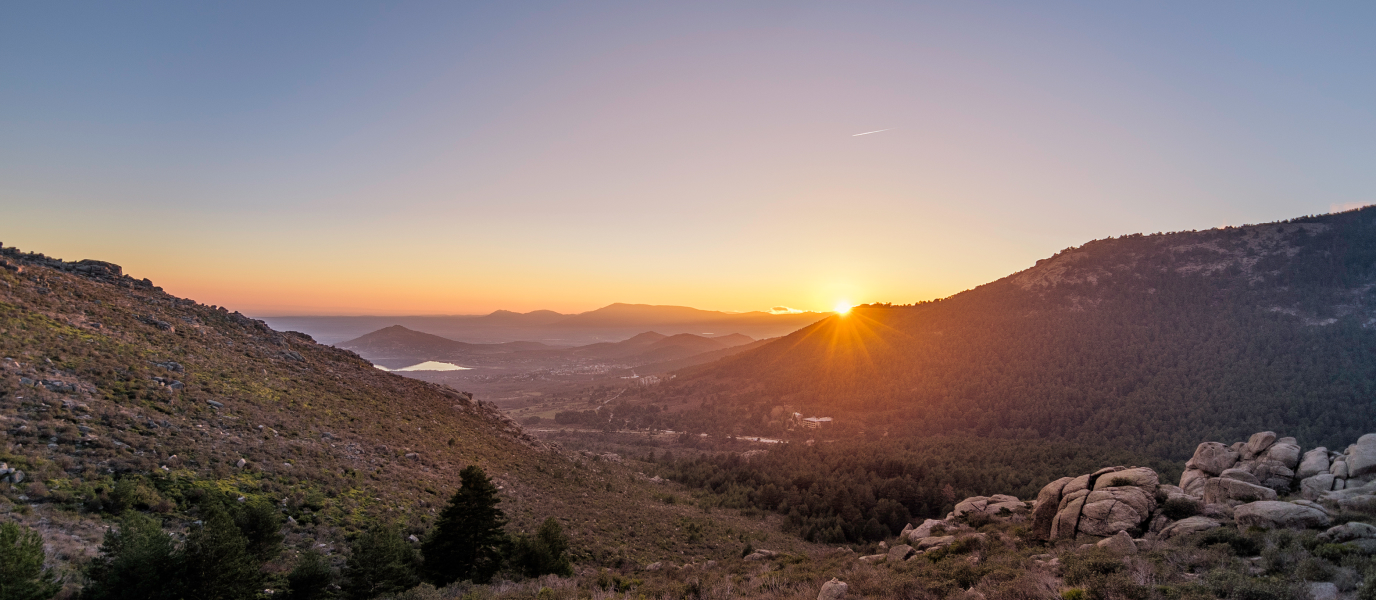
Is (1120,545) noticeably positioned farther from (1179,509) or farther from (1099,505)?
(1179,509)

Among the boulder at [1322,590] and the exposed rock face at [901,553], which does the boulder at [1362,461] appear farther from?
the exposed rock face at [901,553]

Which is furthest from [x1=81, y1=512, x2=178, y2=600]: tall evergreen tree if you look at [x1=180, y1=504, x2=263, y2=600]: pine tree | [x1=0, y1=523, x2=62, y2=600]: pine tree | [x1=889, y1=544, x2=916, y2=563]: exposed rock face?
[x1=889, y1=544, x2=916, y2=563]: exposed rock face

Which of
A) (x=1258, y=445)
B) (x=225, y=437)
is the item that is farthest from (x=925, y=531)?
(x=225, y=437)

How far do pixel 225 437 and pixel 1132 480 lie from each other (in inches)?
1347

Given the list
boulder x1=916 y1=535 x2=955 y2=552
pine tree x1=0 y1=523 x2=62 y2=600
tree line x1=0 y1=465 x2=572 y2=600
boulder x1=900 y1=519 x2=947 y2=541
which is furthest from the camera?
boulder x1=900 y1=519 x2=947 y2=541

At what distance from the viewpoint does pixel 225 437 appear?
18.1 metres

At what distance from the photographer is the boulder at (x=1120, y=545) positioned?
13158 mm

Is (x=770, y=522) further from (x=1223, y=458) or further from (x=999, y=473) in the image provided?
(x=999, y=473)

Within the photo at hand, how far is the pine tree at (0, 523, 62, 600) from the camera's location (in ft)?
24.6

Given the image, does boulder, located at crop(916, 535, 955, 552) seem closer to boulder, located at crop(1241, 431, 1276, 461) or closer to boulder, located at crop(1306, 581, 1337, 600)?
boulder, located at crop(1306, 581, 1337, 600)

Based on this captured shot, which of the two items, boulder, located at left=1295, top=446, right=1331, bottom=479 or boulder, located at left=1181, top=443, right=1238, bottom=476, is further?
boulder, located at left=1181, top=443, right=1238, bottom=476

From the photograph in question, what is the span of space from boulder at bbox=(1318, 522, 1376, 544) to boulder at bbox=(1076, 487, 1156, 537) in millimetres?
4374

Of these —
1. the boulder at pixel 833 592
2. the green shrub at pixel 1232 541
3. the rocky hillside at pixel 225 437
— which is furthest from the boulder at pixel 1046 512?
the rocky hillside at pixel 225 437

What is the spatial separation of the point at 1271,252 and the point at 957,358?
75.9 m
